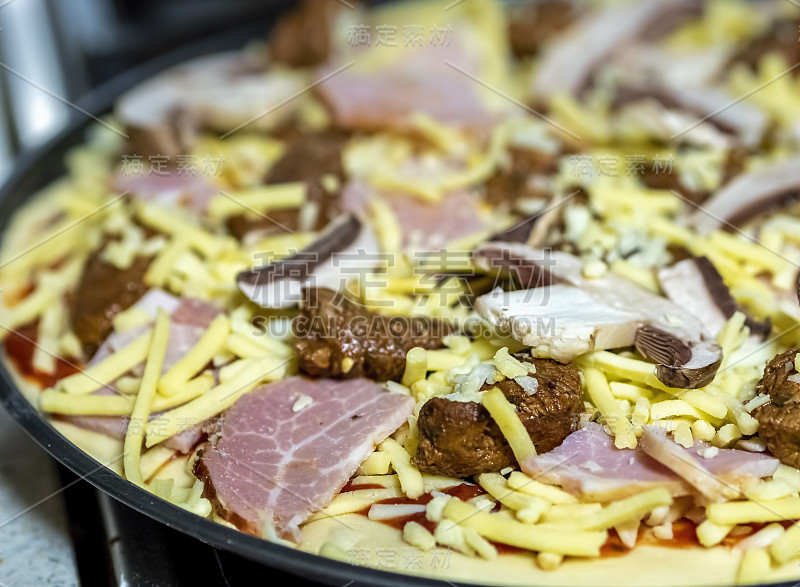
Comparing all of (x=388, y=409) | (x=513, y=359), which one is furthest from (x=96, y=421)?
(x=513, y=359)

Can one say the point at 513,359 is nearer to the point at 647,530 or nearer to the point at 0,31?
the point at 647,530

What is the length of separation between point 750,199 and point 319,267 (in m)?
2.15

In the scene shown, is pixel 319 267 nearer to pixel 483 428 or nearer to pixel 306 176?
pixel 306 176

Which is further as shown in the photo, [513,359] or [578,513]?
[513,359]

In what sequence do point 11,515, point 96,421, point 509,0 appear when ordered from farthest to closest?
point 509,0
point 11,515
point 96,421

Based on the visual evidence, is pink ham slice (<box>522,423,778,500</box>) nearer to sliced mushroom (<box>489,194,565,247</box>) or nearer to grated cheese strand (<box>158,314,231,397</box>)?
sliced mushroom (<box>489,194,565,247</box>)

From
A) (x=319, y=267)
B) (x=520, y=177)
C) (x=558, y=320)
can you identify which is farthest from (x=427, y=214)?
(x=558, y=320)

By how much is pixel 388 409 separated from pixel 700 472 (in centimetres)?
115

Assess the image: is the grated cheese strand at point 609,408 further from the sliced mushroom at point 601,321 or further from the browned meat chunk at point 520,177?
the browned meat chunk at point 520,177

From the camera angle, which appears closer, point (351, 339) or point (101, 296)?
point (351, 339)

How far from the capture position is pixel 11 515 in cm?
355

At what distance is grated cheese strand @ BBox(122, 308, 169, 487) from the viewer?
303cm

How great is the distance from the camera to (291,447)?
3066mm

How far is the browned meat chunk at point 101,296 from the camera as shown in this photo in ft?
12.4
